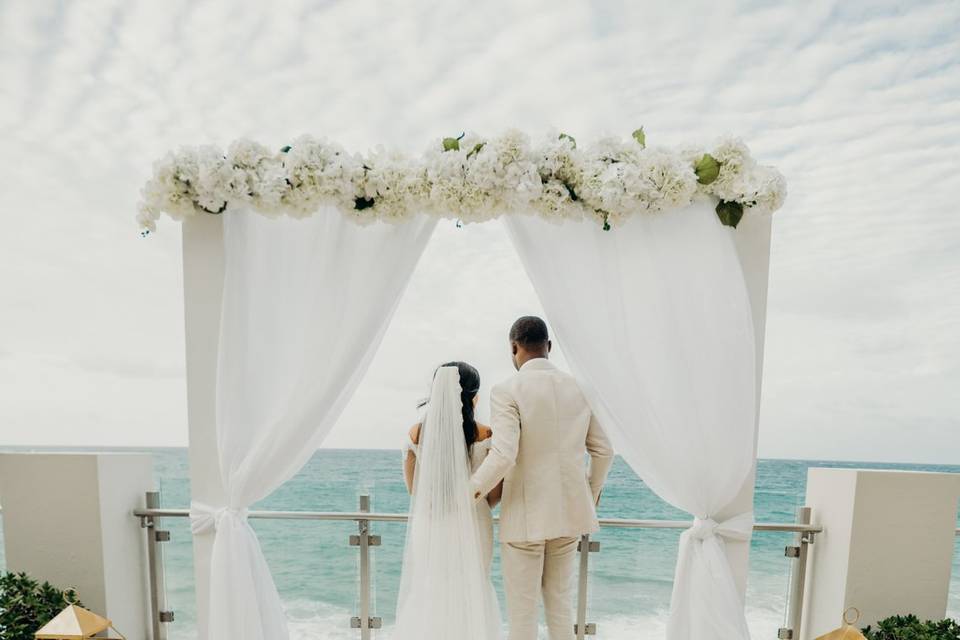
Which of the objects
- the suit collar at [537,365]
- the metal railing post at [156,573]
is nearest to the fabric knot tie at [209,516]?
the metal railing post at [156,573]

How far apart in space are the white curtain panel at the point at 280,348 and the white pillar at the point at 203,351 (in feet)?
0.37

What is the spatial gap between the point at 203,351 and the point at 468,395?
124 cm

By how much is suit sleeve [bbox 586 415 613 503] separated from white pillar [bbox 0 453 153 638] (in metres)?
2.35

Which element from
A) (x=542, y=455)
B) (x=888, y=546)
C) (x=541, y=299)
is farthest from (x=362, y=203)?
(x=888, y=546)

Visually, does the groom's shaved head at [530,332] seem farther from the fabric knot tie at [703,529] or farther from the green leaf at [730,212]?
the fabric knot tie at [703,529]

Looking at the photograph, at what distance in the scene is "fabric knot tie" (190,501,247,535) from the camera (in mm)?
2301

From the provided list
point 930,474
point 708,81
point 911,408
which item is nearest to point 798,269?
point 911,408

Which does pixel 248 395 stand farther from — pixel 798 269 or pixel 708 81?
pixel 798 269

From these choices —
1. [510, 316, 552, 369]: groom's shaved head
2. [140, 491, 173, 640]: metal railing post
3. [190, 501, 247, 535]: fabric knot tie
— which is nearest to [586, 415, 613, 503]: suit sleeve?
[510, 316, 552, 369]: groom's shaved head

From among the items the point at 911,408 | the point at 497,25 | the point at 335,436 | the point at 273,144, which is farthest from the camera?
the point at 911,408

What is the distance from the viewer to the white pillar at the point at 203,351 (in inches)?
92.8

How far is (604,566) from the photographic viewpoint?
2598 mm

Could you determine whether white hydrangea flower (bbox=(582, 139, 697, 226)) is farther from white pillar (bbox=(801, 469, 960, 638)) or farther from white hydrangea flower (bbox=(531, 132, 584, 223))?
white pillar (bbox=(801, 469, 960, 638))

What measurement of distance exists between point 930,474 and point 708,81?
316cm
